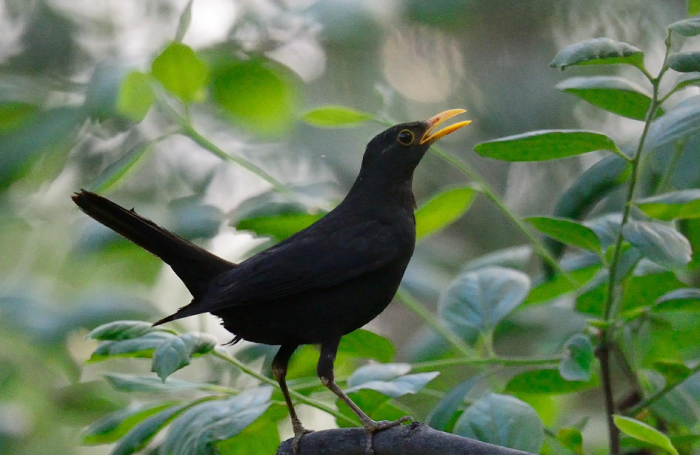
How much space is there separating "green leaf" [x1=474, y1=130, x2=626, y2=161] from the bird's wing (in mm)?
578

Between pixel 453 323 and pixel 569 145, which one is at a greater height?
pixel 569 145

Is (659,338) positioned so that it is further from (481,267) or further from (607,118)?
(607,118)

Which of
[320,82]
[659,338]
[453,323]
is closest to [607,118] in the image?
[320,82]

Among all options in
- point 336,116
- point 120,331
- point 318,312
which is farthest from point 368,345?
point 120,331

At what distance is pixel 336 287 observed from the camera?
268 centimetres

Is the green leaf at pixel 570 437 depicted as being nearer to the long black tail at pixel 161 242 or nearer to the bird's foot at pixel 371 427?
the bird's foot at pixel 371 427

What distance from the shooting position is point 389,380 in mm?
2402

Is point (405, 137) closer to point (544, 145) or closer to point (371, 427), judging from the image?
point (544, 145)

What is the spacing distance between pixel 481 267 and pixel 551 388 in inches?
30.2

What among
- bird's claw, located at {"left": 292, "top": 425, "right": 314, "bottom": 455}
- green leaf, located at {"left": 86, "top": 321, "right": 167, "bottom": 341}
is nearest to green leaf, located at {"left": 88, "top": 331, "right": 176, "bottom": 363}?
green leaf, located at {"left": 86, "top": 321, "right": 167, "bottom": 341}

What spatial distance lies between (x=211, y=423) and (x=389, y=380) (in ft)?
1.75

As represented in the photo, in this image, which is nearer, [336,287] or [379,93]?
[336,287]

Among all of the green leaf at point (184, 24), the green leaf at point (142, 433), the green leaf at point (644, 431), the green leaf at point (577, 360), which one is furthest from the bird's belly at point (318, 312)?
the green leaf at point (184, 24)

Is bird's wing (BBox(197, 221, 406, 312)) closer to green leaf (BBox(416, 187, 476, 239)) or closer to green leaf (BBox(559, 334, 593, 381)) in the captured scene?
green leaf (BBox(416, 187, 476, 239))
